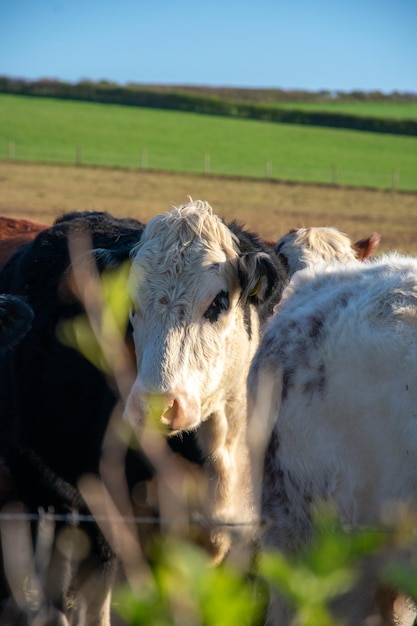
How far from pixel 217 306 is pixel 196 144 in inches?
1697

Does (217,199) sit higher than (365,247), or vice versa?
(365,247)

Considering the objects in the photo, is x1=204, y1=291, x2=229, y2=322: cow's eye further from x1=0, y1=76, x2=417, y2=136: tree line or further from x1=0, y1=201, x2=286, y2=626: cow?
x1=0, y1=76, x2=417, y2=136: tree line

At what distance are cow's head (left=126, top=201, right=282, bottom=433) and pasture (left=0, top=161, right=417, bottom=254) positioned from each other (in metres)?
14.0

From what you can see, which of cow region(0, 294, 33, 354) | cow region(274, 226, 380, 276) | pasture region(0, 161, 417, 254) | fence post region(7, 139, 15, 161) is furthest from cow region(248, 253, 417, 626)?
fence post region(7, 139, 15, 161)

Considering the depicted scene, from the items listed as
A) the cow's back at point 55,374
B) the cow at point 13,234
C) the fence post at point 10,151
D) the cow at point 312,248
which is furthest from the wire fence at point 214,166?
the cow's back at point 55,374

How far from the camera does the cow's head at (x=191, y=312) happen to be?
358 cm

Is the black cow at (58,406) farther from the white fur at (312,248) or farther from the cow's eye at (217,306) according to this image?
the white fur at (312,248)

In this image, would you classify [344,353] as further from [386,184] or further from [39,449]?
[386,184]

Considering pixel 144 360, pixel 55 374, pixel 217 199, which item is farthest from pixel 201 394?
pixel 217 199

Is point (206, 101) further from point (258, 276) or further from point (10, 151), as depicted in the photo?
point (258, 276)

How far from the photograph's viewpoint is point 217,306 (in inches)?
157

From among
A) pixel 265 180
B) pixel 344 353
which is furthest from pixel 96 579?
pixel 265 180

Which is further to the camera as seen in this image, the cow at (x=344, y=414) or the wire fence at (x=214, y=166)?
the wire fence at (x=214, y=166)

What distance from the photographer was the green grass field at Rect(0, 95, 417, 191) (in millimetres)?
39312
